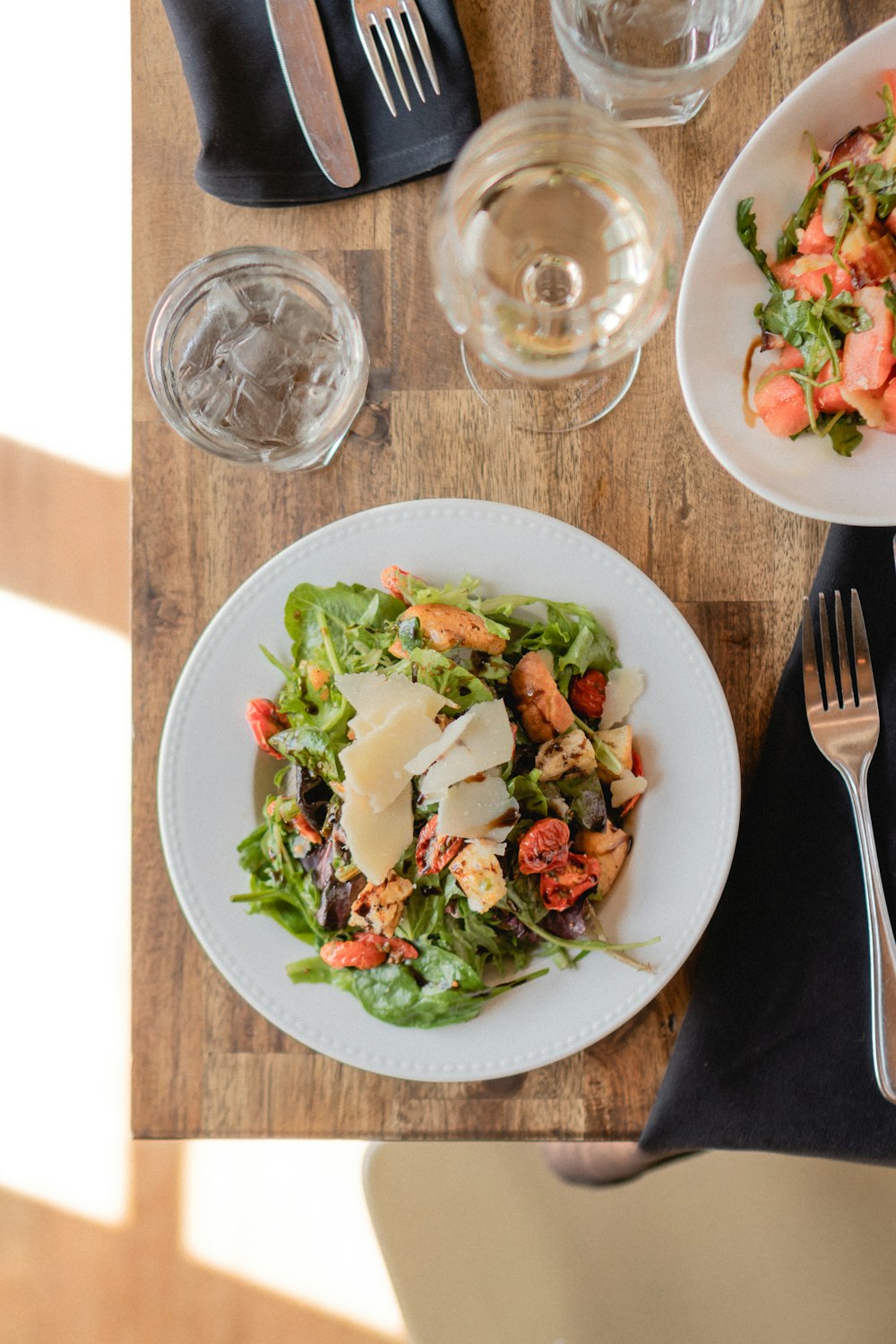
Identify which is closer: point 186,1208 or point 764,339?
point 764,339

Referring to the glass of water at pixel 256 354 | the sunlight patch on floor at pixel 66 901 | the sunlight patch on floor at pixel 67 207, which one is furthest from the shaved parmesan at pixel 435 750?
the sunlight patch on floor at pixel 67 207

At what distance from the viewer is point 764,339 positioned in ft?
3.52

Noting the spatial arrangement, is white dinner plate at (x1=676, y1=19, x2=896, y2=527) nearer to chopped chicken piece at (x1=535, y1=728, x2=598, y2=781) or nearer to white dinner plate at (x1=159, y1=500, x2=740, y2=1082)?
white dinner plate at (x1=159, y1=500, x2=740, y2=1082)

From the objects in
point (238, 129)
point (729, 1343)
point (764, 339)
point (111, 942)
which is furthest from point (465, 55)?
point (729, 1343)

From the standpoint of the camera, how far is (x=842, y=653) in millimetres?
1111

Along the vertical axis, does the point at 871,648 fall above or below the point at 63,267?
below

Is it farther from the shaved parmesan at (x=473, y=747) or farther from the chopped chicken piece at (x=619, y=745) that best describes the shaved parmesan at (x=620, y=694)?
the shaved parmesan at (x=473, y=747)

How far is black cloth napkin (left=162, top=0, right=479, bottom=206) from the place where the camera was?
1105 mm

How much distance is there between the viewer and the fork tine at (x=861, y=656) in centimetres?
111

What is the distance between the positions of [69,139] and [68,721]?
1144 millimetres

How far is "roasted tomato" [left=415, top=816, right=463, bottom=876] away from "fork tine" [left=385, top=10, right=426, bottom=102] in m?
0.78

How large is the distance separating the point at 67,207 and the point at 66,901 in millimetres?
1373

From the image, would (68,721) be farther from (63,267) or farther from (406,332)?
(406,332)

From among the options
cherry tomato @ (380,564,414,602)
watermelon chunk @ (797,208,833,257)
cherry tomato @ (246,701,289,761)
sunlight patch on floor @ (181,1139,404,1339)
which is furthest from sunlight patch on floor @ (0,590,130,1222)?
watermelon chunk @ (797,208,833,257)
